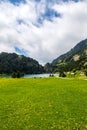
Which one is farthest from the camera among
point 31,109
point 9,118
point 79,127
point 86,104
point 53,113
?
point 86,104

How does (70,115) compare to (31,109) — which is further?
(31,109)

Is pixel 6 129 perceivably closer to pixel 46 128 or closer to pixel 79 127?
pixel 46 128

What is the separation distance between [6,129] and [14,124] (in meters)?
1.75

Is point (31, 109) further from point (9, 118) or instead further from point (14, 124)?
point (14, 124)

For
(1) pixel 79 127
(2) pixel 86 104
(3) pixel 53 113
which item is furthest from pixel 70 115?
(2) pixel 86 104

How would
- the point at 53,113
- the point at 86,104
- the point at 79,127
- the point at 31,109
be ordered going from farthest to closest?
the point at 86,104 → the point at 31,109 → the point at 53,113 → the point at 79,127

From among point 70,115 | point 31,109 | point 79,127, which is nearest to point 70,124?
point 79,127

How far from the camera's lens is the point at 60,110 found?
95.2ft

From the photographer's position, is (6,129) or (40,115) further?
(40,115)

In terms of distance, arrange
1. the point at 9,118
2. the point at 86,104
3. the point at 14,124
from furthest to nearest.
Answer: the point at 86,104 → the point at 9,118 → the point at 14,124

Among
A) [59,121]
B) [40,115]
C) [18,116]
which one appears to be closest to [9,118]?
[18,116]

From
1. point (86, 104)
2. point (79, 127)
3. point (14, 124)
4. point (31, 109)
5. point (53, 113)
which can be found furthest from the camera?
point (86, 104)

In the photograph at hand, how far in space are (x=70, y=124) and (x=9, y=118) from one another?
6490mm

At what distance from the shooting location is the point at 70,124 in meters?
22.6
